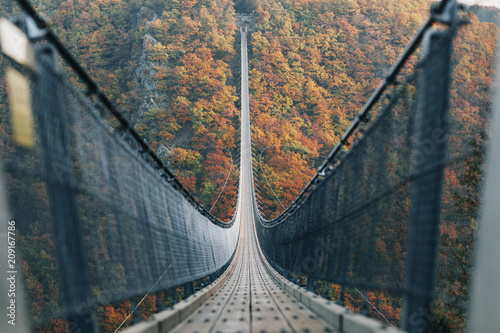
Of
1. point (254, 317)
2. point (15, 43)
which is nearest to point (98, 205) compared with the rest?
point (15, 43)

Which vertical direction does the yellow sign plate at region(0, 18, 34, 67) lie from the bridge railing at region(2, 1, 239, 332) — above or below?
above

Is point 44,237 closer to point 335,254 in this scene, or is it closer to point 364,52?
point 335,254

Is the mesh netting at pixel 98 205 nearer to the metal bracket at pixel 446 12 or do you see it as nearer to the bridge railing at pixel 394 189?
the bridge railing at pixel 394 189

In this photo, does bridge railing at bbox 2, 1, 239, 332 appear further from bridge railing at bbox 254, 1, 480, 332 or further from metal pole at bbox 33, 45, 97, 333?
bridge railing at bbox 254, 1, 480, 332

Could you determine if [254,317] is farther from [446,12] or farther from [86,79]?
[446,12]

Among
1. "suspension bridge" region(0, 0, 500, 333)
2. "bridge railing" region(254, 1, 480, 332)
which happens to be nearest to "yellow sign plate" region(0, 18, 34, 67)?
"suspension bridge" region(0, 0, 500, 333)

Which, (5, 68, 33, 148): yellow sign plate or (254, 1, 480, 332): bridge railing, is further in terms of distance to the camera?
(254, 1, 480, 332): bridge railing

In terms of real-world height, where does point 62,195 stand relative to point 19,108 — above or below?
below
